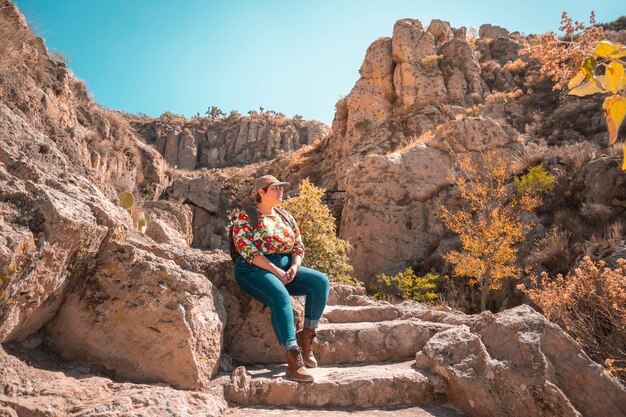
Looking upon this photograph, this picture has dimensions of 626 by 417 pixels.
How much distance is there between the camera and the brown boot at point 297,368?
2979 millimetres

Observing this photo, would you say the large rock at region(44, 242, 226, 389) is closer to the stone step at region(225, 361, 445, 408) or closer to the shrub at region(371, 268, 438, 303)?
the stone step at region(225, 361, 445, 408)

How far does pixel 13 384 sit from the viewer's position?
6.93ft

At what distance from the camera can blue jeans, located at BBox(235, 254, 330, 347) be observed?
10.5 ft

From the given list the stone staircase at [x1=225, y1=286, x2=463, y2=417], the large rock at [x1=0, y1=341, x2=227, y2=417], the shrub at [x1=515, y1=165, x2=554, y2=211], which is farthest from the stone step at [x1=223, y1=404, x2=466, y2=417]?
the shrub at [x1=515, y1=165, x2=554, y2=211]

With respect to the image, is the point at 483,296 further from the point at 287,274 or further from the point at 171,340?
the point at 171,340

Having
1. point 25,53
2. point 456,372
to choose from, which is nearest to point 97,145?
point 25,53

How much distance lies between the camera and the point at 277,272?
11.1ft

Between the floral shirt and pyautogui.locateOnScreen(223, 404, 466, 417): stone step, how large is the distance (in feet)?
3.83

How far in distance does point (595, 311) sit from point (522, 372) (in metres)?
1.74

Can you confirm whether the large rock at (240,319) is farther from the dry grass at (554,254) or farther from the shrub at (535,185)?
the shrub at (535,185)

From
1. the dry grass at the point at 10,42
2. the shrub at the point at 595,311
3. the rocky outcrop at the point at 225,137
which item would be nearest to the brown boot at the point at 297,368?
the shrub at the point at 595,311

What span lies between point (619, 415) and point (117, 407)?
3.22 meters

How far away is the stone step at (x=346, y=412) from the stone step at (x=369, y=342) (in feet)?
2.71

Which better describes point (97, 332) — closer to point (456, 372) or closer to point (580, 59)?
point (456, 372)
